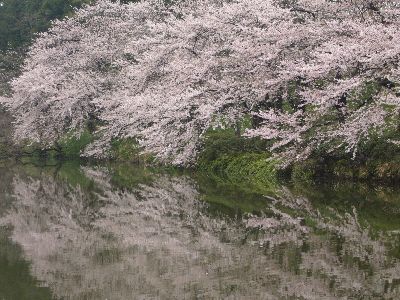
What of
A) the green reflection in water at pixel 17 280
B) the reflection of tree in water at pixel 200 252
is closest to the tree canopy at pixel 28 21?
the reflection of tree in water at pixel 200 252

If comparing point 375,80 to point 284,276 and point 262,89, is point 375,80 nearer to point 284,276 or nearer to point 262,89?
point 262,89

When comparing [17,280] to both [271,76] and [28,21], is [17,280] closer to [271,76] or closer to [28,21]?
[271,76]

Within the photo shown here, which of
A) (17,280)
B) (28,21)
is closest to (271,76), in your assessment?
(17,280)

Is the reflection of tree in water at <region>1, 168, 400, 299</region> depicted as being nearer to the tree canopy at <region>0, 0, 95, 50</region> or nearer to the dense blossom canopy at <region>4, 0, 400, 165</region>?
the dense blossom canopy at <region>4, 0, 400, 165</region>

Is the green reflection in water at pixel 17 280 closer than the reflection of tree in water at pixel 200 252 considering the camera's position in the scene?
No

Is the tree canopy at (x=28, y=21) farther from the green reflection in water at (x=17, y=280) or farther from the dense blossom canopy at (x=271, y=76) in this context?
the green reflection in water at (x=17, y=280)

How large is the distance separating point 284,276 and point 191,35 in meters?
18.9

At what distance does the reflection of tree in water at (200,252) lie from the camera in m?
8.66

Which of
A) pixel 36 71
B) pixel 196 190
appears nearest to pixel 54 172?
pixel 36 71

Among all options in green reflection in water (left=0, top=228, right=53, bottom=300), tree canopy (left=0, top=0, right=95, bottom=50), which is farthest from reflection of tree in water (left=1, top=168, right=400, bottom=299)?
tree canopy (left=0, top=0, right=95, bottom=50)

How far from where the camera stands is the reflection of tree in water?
8664mm

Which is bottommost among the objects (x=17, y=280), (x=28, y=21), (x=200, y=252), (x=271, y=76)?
(x=17, y=280)

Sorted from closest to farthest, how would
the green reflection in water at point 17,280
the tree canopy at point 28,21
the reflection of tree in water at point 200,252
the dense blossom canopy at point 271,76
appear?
the reflection of tree in water at point 200,252 < the green reflection in water at point 17,280 < the dense blossom canopy at point 271,76 < the tree canopy at point 28,21

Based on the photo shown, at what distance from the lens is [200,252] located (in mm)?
11164
